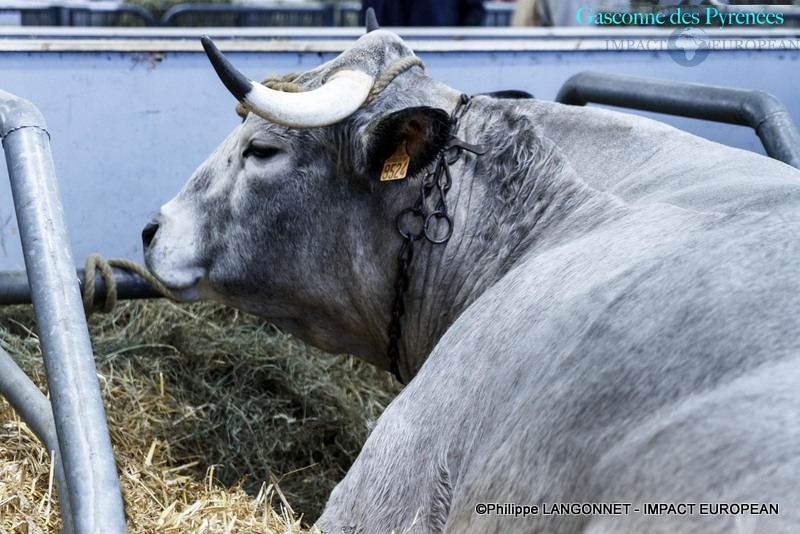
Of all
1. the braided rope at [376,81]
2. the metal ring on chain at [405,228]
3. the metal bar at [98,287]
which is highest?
the braided rope at [376,81]

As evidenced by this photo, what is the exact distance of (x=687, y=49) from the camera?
4926 mm

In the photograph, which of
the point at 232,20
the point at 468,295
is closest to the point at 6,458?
the point at 468,295

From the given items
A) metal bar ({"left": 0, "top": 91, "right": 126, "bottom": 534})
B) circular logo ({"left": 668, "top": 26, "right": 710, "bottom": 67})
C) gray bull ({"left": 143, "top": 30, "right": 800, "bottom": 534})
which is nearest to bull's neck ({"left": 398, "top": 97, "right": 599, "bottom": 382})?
gray bull ({"left": 143, "top": 30, "right": 800, "bottom": 534})

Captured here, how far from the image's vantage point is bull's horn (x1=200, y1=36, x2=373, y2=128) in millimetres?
2864

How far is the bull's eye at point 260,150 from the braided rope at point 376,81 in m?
0.17

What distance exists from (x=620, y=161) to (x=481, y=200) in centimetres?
40

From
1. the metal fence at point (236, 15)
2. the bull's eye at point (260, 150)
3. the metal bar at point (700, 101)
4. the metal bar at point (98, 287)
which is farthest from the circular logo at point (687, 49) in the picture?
the metal fence at point (236, 15)

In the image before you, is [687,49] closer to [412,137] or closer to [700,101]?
[700,101]

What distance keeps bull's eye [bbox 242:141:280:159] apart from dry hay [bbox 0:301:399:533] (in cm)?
87

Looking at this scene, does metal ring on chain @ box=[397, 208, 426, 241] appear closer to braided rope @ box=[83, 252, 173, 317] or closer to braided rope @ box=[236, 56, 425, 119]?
braided rope @ box=[236, 56, 425, 119]

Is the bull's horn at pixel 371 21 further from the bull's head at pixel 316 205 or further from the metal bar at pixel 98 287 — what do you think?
the metal bar at pixel 98 287

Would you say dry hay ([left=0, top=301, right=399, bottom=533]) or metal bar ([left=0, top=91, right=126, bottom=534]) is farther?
dry hay ([left=0, top=301, right=399, bottom=533])

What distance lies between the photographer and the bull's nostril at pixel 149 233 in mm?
3377

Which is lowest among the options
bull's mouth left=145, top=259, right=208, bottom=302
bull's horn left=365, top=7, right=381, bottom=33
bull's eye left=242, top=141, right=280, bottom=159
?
bull's mouth left=145, top=259, right=208, bottom=302
